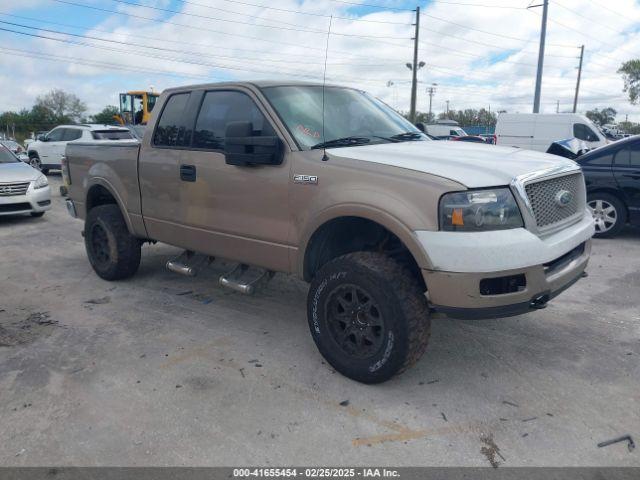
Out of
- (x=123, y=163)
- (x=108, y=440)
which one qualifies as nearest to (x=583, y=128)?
(x=123, y=163)

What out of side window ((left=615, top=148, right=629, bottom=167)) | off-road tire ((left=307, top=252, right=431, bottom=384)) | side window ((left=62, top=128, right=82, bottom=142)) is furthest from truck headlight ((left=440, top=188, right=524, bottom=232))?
side window ((left=62, top=128, right=82, bottom=142))

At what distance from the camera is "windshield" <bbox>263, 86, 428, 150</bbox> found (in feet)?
12.9

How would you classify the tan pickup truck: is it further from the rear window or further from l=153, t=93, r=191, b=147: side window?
the rear window

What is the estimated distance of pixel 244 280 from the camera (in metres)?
4.36

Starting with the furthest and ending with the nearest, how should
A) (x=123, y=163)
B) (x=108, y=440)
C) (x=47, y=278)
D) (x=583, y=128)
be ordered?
(x=583, y=128)
(x=47, y=278)
(x=123, y=163)
(x=108, y=440)

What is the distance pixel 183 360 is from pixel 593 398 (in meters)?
2.81

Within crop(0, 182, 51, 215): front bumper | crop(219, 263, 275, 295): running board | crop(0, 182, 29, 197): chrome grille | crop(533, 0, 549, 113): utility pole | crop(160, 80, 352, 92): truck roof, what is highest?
crop(533, 0, 549, 113): utility pole

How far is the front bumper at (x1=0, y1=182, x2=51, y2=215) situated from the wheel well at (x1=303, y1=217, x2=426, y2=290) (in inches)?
314

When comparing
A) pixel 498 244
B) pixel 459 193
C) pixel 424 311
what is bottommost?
pixel 424 311

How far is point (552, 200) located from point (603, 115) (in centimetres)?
8748

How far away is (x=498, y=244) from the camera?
295cm

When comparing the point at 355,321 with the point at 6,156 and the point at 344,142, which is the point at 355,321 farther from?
the point at 6,156

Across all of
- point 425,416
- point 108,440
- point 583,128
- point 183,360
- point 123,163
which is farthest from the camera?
point 583,128

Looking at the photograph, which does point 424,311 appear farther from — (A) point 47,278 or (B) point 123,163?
(A) point 47,278
